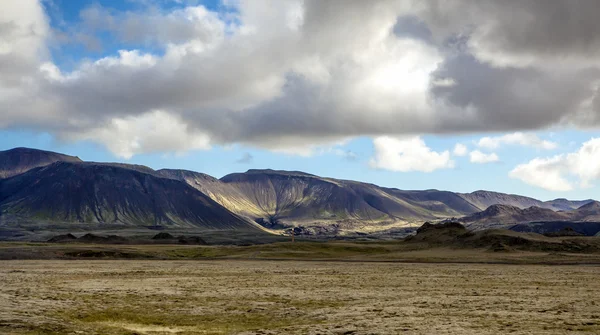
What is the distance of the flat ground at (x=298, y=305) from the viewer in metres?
20.8

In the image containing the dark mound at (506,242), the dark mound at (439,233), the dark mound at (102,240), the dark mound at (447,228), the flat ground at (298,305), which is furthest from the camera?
the dark mound at (102,240)

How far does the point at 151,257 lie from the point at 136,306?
57924 mm

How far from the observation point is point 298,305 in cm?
2800

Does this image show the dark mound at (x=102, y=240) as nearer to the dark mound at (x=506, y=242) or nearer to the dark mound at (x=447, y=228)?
the dark mound at (x=447, y=228)

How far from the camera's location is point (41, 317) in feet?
72.9

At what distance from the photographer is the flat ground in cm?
2078

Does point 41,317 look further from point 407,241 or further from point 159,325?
point 407,241

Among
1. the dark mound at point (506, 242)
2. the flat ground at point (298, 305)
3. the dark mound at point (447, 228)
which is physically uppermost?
the dark mound at point (447, 228)

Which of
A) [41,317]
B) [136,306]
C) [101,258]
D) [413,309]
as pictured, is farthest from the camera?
[101,258]

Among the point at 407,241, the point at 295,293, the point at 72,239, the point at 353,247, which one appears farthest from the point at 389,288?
the point at 72,239

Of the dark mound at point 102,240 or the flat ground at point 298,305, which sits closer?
the flat ground at point 298,305

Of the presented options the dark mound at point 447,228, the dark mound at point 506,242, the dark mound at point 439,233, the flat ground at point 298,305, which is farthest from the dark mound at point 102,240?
the flat ground at point 298,305

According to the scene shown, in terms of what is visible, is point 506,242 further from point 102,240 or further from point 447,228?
point 102,240

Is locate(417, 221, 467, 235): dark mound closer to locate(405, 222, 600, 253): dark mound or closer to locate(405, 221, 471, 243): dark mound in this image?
locate(405, 221, 471, 243): dark mound
